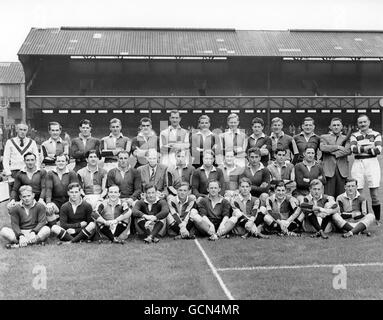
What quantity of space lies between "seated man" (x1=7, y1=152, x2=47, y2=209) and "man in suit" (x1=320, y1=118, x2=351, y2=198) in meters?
4.67

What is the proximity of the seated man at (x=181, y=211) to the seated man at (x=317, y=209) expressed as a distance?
1.68 metres

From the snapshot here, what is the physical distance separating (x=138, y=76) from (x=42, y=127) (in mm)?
7162

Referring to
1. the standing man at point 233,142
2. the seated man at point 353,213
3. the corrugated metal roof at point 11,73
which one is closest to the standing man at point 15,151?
the standing man at point 233,142

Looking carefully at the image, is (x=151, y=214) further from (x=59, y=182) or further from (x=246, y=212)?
(x=59, y=182)

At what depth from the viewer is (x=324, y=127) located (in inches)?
1204

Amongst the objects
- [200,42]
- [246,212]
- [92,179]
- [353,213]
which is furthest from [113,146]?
[200,42]

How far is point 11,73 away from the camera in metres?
43.6

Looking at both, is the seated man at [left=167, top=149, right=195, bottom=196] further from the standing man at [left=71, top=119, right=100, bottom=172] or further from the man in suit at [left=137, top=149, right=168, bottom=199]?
the standing man at [left=71, top=119, right=100, bottom=172]

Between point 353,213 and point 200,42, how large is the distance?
2664cm

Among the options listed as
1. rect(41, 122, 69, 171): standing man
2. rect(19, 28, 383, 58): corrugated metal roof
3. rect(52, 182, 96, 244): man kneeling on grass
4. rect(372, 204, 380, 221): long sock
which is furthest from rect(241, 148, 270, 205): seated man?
rect(19, 28, 383, 58): corrugated metal roof

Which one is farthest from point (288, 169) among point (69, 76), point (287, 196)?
point (69, 76)

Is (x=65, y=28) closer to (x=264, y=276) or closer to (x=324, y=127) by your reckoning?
(x=324, y=127)

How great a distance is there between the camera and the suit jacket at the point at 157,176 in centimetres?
795

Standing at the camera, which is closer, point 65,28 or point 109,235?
point 109,235
